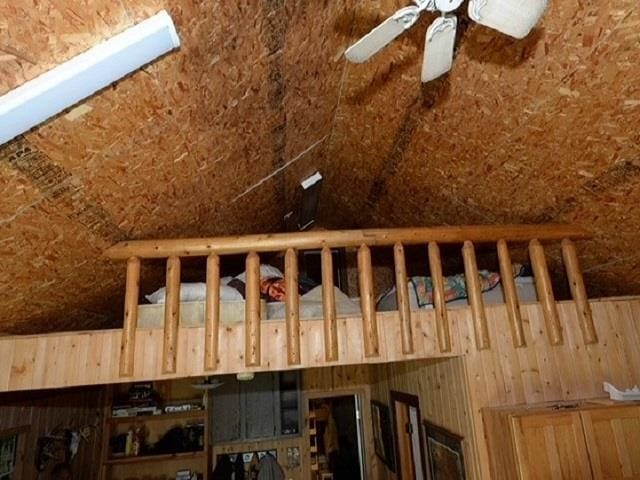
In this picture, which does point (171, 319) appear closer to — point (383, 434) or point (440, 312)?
point (440, 312)

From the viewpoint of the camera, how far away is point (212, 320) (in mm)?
2521

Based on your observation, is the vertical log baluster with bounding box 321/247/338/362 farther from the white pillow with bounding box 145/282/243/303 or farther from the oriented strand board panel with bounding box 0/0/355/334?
the oriented strand board panel with bounding box 0/0/355/334

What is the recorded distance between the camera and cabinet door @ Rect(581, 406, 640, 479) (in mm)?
2137

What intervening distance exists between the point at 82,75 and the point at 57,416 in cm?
424

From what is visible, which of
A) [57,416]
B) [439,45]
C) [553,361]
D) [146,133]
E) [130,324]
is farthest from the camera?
[57,416]

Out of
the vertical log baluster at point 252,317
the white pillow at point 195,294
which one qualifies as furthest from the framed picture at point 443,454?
the white pillow at point 195,294

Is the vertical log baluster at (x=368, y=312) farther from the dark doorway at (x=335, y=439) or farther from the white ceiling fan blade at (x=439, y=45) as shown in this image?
the dark doorway at (x=335, y=439)

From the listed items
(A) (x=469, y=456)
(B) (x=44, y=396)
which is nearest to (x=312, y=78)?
(A) (x=469, y=456)

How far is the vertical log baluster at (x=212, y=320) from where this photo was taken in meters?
2.47

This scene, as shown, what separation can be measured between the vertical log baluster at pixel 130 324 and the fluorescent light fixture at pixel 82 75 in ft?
4.01

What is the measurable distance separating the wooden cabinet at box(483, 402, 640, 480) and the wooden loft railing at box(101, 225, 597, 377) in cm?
55

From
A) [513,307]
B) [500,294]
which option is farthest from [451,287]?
[513,307]

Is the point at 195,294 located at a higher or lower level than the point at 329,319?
higher

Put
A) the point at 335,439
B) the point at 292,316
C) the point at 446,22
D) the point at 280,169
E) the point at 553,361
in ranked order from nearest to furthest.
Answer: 1. the point at 446,22
2. the point at 292,316
3. the point at 553,361
4. the point at 280,169
5. the point at 335,439
